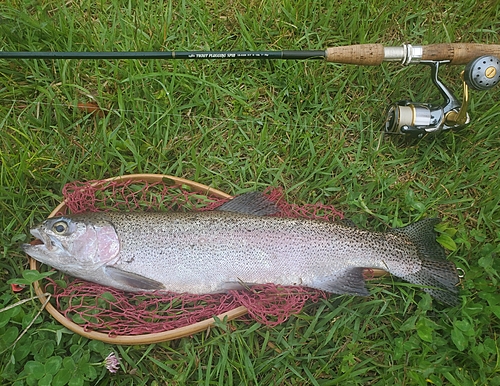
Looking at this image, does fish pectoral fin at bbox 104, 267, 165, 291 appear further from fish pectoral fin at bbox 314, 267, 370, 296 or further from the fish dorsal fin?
fish pectoral fin at bbox 314, 267, 370, 296

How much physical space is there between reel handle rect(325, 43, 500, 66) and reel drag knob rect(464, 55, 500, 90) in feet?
0.40

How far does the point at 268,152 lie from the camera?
9.71ft

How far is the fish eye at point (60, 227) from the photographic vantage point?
238 centimetres

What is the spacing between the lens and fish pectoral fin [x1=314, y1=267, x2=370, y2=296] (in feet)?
8.08

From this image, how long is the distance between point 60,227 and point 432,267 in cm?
215

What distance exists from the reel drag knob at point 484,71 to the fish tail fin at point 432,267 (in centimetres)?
85

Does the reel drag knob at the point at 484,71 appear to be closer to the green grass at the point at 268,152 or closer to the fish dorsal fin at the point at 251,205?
the green grass at the point at 268,152

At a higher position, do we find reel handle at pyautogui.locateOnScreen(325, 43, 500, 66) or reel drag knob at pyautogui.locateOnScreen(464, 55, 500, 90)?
reel handle at pyautogui.locateOnScreen(325, 43, 500, 66)

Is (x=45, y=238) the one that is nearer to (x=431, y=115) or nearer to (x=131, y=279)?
(x=131, y=279)

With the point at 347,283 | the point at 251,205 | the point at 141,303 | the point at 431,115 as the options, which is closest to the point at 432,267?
the point at 347,283

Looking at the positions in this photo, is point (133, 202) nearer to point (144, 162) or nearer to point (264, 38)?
point (144, 162)

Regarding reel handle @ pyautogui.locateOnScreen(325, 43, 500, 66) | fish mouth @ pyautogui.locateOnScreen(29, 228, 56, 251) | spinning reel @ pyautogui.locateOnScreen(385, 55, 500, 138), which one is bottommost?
fish mouth @ pyautogui.locateOnScreen(29, 228, 56, 251)

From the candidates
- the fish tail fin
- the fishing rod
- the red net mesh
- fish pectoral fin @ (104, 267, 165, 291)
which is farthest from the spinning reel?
fish pectoral fin @ (104, 267, 165, 291)

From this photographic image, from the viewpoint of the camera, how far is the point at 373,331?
2646mm
